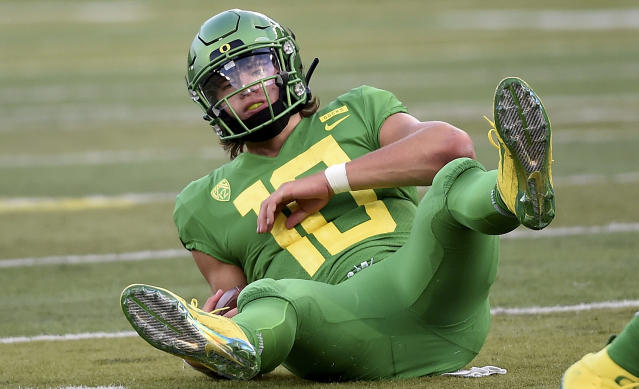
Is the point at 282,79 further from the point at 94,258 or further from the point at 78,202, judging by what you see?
the point at 78,202

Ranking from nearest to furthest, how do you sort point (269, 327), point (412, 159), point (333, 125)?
1. point (269, 327)
2. point (412, 159)
3. point (333, 125)

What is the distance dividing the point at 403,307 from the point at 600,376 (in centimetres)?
78

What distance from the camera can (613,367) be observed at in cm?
332

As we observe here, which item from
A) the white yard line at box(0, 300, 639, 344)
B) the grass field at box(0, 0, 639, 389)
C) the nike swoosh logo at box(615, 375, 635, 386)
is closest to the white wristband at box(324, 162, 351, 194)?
the grass field at box(0, 0, 639, 389)

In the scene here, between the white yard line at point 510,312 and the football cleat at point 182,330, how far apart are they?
186 cm

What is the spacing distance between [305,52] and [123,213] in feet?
37.1

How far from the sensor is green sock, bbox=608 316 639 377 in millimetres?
3258

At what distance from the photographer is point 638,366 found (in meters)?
3.29

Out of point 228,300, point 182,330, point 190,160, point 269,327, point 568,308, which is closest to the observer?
point 182,330

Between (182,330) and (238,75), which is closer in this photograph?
(182,330)

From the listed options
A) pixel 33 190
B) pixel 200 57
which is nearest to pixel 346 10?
pixel 33 190

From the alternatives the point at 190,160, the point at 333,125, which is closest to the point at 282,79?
the point at 333,125

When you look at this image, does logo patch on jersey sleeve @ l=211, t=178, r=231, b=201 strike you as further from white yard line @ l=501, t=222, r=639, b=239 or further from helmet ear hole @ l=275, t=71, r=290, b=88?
white yard line @ l=501, t=222, r=639, b=239

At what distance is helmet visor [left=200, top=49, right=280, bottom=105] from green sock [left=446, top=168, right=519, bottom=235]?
106 cm
